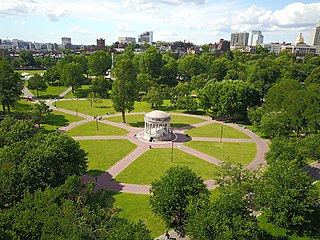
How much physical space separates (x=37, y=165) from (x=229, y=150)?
37526 millimetres

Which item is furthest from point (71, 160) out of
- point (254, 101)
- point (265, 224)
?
point (254, 101)

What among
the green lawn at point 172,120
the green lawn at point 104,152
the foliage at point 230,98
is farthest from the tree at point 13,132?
the foliage at point 230,98

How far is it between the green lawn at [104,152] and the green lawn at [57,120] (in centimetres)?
1401

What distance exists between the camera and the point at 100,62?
130875 mm

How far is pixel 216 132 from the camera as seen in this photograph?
223 feet

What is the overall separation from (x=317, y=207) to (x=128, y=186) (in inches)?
1020

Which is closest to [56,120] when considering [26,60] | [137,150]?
→ [137,150]

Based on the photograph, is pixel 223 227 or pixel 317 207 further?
pixel 317 207

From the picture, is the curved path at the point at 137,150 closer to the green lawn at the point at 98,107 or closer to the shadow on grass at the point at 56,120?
the shadow on grass at the point at 56,120

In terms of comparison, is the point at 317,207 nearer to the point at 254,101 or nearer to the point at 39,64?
the point at 254,101

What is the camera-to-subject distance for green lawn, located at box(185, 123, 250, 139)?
6556 cm

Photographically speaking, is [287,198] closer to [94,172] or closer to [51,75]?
[94,172]

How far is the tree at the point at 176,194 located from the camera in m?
29.2

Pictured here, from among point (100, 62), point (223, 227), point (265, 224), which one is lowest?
point (265, 224)
